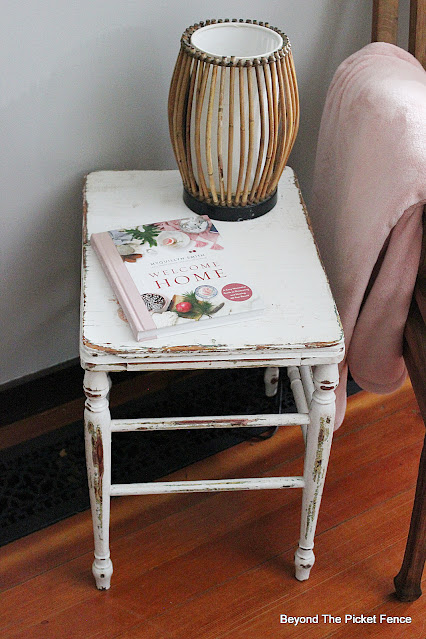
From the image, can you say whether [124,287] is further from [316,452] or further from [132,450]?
[132,450]

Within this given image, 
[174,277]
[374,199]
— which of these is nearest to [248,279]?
[174,277]

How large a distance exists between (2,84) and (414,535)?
95cm

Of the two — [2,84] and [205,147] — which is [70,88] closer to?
[2,84]

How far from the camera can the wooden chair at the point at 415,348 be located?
1.08 metres

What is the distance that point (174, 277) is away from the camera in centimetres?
103

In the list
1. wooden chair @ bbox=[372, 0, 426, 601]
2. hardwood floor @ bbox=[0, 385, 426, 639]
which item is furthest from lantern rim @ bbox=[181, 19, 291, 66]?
hardwood floor @ bbox=[0, 385, 426, 639]

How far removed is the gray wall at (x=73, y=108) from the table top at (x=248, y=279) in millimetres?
89

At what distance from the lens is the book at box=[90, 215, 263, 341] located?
Result: 3.17 ft

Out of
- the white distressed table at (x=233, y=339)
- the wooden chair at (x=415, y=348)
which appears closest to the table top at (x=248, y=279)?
the white distressed table at (x=233, y=339)

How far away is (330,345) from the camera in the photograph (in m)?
0.95

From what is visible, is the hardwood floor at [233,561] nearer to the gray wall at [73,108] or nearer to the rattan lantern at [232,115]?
the gray wall at [73,108]

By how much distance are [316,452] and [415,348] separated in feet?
0.72

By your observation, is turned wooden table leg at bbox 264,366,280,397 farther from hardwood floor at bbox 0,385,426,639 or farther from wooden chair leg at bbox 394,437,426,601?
wooden chair leg at bbox 394,437,426,601

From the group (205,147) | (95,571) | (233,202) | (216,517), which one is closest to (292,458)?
(216,517)
